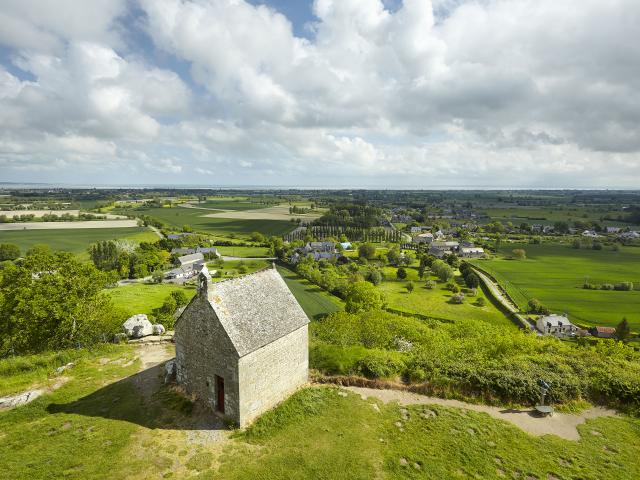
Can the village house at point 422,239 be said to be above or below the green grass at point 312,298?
above

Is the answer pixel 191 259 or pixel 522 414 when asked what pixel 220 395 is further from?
pixel 191 259

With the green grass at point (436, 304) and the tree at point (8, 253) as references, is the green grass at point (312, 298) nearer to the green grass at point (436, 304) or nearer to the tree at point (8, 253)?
the green grass at point (436, 304)

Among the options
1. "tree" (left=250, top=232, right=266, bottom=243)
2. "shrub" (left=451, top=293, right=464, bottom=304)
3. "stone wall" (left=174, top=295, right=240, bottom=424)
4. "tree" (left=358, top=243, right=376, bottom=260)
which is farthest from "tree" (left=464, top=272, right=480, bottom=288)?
"tree" (left=250, top=232, right=266, bottom=243)

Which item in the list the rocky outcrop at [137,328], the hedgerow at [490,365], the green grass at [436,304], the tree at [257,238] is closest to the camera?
the hedgerow at [490,365]

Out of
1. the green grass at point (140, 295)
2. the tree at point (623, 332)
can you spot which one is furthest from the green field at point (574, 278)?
the green grass at point (140, 295)

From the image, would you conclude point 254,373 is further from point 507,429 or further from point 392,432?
point 507,429

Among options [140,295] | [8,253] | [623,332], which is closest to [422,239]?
[623,332]
